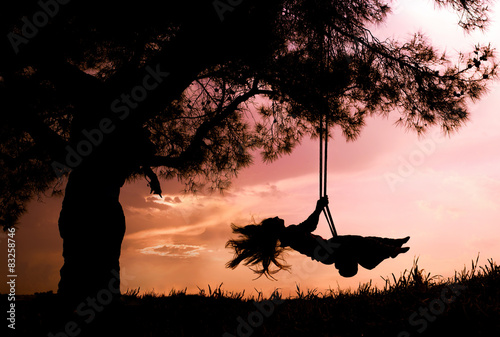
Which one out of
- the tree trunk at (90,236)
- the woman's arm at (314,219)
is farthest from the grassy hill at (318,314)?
the woman's arm at (314,219)

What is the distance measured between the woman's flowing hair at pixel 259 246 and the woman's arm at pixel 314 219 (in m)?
0.30

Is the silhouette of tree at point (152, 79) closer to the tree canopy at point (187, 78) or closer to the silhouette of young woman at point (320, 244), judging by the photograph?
the tree canopy at point (187, 78)

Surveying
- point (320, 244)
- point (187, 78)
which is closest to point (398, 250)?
point (320, 244)

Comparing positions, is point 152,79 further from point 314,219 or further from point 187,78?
point 314,219

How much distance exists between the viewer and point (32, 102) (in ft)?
16.3

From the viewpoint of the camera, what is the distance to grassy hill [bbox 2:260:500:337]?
2.53 m

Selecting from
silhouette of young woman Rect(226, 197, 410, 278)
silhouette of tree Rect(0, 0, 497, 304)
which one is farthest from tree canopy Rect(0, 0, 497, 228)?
silhouette of young woman Rect(226, 197, 410, 278)

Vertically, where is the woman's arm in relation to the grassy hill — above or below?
above

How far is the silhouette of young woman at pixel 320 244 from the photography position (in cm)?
310

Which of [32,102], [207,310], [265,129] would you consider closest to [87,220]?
[207,310]

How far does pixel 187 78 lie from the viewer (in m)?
3.79

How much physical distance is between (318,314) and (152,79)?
2.49m

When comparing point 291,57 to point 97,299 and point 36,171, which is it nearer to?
point 97,299

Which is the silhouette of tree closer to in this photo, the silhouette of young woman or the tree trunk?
the tree trunk
